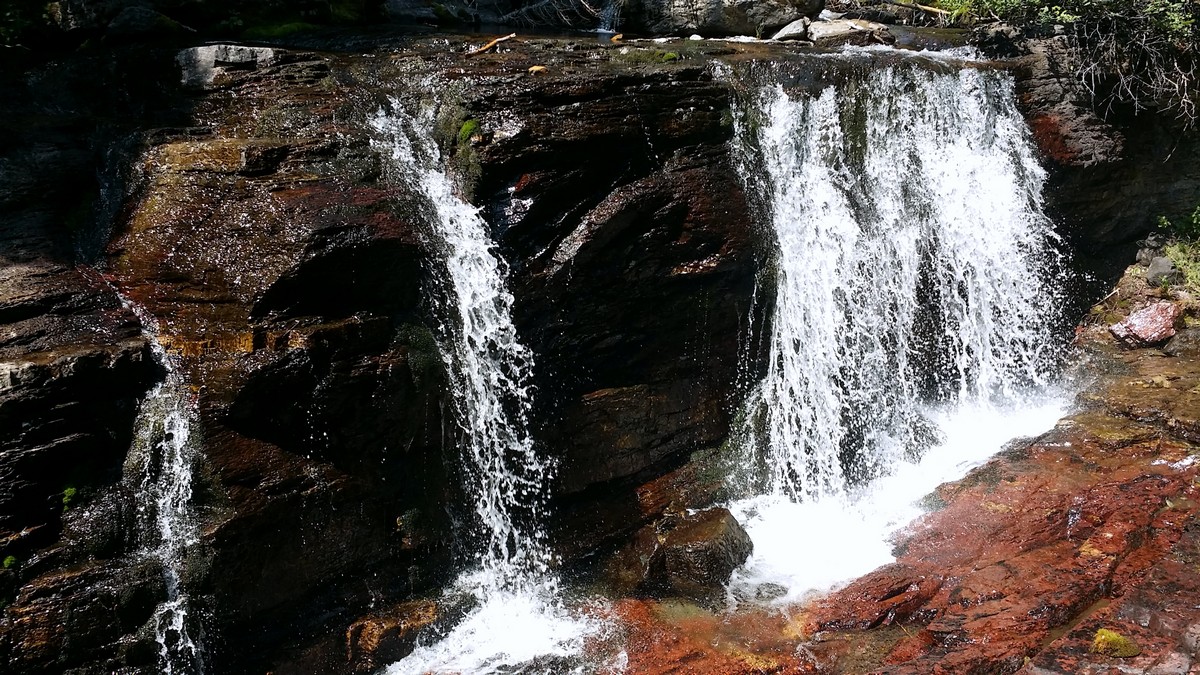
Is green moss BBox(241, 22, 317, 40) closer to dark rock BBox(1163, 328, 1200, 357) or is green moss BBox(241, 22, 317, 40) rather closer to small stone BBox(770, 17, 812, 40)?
small stone BBox(770, 17, 812, 40)

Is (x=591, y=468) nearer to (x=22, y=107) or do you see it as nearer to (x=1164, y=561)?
(x=1164, y=561)

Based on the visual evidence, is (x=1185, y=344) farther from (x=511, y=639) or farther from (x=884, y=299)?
(x=511, y=639)

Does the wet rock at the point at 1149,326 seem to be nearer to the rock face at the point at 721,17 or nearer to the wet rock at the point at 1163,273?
the wet rock at the point at 1163,273

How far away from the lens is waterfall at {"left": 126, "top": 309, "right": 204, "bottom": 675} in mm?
4855

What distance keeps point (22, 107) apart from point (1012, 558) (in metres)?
8.43

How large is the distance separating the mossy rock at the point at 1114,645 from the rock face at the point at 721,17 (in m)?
8.50

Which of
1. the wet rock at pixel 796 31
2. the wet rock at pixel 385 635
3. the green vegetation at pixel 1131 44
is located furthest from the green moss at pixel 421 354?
the green vegetation at pixel 1131 44

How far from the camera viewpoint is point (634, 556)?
6.46 metres

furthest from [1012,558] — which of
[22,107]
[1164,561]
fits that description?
[22,107]

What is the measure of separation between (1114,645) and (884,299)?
3935 millimetres

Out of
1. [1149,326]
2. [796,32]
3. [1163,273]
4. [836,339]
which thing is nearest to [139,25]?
[836,339]

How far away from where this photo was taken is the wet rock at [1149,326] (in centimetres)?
928

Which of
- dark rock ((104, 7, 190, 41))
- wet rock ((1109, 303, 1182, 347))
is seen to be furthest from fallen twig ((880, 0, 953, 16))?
dark rock ((104, 7, 190, 41))

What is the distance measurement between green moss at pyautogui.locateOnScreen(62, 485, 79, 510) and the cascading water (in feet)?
14.6
